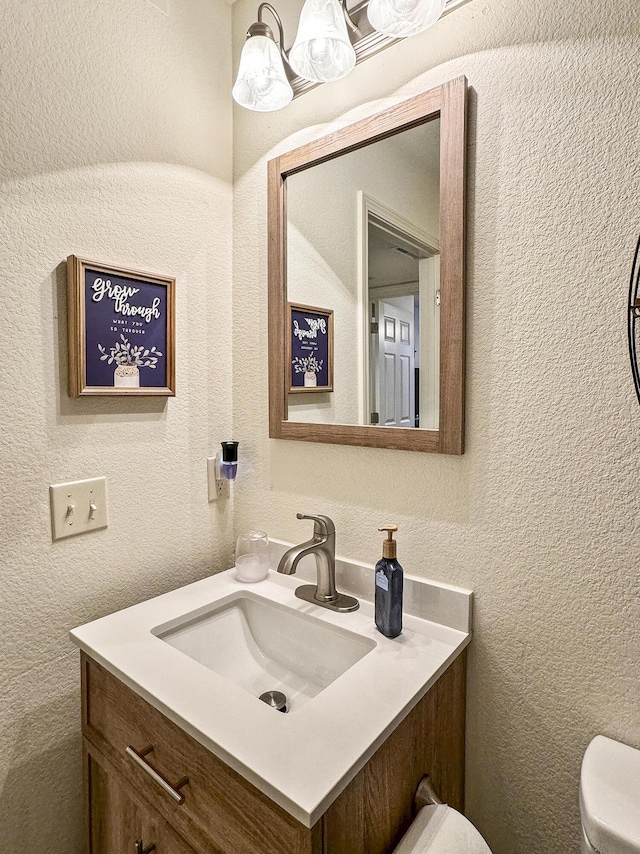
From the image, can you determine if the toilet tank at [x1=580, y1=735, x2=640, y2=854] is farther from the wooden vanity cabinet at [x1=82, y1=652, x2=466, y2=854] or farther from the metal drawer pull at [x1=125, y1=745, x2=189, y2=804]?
the metal drawer pull at [x1=125, y1=745, x2=189, y2=804]

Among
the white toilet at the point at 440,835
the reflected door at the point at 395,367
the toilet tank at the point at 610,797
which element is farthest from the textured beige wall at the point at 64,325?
the toilet tank at the point at 610,797

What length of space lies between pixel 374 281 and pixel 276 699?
911 millimetres

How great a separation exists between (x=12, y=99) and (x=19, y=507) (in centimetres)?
79

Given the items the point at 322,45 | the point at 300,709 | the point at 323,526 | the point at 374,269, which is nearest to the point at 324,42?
the point at 322,45

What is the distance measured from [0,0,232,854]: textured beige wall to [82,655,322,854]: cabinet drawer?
16cm

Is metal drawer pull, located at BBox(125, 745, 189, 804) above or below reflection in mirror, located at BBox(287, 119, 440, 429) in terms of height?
below

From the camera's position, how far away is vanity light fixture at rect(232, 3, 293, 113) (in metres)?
1.04

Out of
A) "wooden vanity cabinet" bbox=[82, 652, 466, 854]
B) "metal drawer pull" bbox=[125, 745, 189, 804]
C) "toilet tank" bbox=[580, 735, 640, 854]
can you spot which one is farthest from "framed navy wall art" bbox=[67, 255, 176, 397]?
"toilet tank" bbox=[580, 735, 640, 854]

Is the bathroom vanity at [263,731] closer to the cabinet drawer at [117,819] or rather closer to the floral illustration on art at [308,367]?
the cabinet drawer at [117,819]

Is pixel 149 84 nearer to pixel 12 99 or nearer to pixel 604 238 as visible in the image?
pixel 12 99

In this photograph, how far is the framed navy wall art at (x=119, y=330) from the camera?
995mm

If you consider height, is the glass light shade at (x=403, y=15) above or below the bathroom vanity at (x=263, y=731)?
above

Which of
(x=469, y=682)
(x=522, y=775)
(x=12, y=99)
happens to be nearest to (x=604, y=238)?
(x=469, y=682)

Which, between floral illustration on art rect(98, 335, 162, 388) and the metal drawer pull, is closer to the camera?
the metal drawer pull
